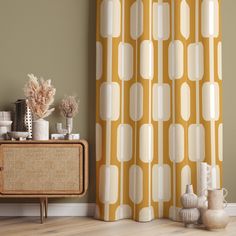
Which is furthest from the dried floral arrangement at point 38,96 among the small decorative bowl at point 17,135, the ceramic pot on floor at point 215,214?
the ceramic pot on floor at point 215,214

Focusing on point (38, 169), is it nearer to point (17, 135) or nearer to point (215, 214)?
point (17, 135)

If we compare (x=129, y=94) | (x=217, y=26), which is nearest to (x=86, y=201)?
(x=129, y=94)

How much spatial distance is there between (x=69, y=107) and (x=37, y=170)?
0.54 meters

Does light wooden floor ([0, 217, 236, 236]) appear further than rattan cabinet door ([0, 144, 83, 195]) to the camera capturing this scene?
No

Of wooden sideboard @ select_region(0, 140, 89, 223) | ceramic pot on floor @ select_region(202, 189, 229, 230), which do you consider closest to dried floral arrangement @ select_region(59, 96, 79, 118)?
wooden sideboard @ select_region(0, 140, 89, 223)

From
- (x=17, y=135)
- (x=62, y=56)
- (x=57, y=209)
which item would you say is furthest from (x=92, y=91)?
(x=57, y=209)

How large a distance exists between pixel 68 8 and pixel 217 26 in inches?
46.4

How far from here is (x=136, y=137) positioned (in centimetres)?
311

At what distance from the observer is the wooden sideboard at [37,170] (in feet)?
9.48

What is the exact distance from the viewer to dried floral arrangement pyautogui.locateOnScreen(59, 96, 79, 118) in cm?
313

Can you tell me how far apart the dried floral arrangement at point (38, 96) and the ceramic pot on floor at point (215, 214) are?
1306 millimetres

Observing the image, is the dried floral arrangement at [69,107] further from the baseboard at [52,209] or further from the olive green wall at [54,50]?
the baseboard at [52,209]

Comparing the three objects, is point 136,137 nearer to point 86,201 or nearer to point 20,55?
point 86,201

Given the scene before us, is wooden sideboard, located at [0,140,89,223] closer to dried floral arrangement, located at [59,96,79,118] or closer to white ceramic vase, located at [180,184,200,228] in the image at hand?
dried floral arrangement, located at [59,96,79,118]
